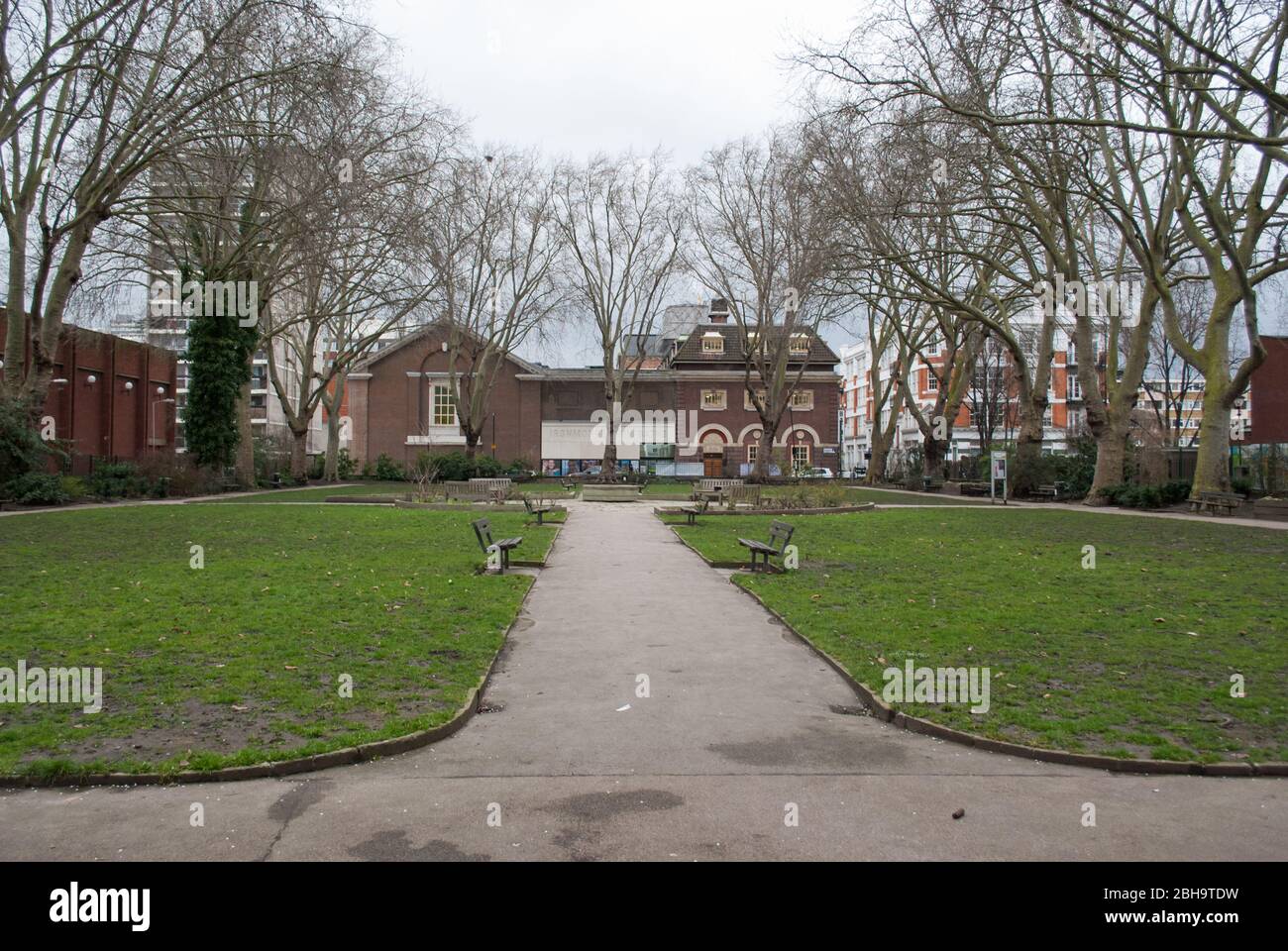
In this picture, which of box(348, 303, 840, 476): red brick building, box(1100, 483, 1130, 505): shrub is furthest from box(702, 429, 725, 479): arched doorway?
box(1100, 483, 1130, 505): shrub

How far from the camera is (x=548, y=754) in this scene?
5.96m

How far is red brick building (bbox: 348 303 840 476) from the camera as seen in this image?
60.1m

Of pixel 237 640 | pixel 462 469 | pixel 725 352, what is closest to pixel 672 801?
pixel 237 640

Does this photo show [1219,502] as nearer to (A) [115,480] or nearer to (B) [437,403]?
(A) [115,480]

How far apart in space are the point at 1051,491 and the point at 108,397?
137ft

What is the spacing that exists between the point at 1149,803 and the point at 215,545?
15726mm

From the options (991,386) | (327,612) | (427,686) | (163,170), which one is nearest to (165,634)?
(327,612)

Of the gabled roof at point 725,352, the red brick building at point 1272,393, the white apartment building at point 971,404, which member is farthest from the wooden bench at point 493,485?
the white apartment building at point 971,404

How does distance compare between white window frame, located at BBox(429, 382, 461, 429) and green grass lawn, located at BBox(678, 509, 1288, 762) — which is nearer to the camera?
green grass lawn, located at BBox(678, 509, 1288, 762)

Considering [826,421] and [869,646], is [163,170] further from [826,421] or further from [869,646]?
[826,421]

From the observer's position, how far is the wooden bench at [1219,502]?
2633 centimetres

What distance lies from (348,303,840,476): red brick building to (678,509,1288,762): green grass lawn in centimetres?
4216

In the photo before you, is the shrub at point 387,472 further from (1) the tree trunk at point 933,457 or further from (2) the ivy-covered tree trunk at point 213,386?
(1) the tree trunk at point 933,457

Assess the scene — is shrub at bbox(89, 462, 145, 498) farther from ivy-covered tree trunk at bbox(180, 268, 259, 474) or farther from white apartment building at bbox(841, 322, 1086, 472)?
white apartment building at bbox(841, 322, 1086, 472)
